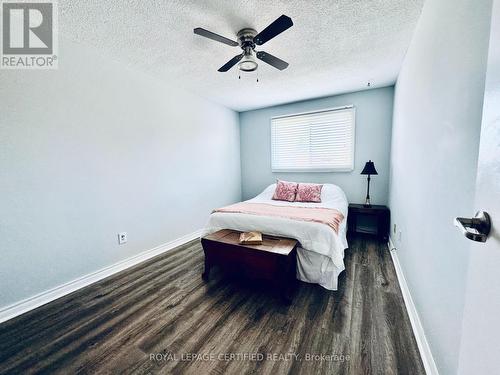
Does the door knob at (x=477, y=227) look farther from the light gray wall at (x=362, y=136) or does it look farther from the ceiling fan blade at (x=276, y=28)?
the light gray wall at (x=362, y=136)

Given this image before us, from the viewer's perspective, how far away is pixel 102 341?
4.58ft

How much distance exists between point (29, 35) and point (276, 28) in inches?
83.0

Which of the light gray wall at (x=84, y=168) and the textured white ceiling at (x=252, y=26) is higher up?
the textured white ceiling at (x=252, y=26)

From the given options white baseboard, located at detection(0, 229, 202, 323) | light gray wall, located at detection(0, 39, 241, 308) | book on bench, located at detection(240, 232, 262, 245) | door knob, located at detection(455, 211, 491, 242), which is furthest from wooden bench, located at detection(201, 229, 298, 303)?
door knob, located at detection(455, 211, 491, 242)

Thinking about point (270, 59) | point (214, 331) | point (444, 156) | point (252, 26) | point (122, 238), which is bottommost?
point (214, 331)

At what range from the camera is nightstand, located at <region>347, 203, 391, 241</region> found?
301cm

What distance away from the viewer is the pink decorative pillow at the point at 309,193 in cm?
319

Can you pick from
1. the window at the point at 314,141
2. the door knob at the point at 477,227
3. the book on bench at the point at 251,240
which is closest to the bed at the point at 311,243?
the book on bench at the point at 251,240

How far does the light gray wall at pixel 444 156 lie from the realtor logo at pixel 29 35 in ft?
8.77

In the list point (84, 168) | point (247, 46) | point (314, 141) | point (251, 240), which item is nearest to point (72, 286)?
point (84, 168)

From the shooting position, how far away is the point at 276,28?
151cm

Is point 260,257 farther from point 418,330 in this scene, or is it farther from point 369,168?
point 369,168

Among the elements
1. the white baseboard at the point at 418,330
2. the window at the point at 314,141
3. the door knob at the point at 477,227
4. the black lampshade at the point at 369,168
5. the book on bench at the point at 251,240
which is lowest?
the white baseboard at the point at 418,330

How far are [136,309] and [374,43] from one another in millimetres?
3368
